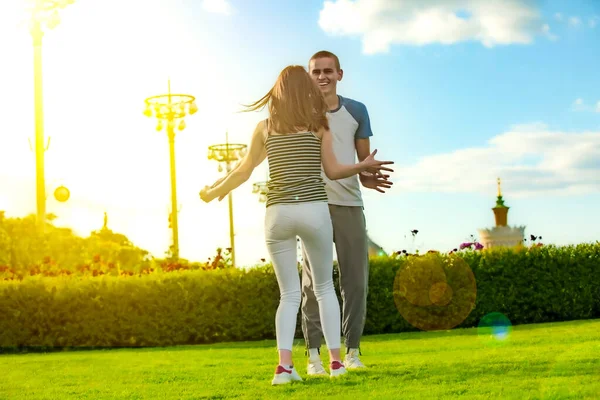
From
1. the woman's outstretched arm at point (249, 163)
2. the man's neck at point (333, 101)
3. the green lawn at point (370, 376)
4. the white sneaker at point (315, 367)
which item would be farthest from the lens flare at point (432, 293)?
→ the woman's outstretched arm at point (249, 163)

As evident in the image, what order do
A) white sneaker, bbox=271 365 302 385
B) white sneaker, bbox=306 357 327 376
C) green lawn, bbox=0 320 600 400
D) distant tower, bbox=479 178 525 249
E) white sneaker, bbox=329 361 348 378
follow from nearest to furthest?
green lawn, bbox=0 320 600 400
white sneaker, bbox=271 365 302 385
white sneaker, bbox=329 361 348 378
white sneaker, bbox=306 357 327 376
distant tower, bbox=479 178 525 249

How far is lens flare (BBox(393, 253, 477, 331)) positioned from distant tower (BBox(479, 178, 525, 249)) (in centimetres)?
1717

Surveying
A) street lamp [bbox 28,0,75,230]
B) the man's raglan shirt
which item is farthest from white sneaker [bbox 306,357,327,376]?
street lamp [bbox 28,0,75,230]

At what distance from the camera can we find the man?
5906 millimetres

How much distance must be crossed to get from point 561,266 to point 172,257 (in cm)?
1197

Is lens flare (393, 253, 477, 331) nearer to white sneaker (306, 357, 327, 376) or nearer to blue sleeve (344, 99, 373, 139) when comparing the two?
blue sleeve (344, 99, 373, 139)

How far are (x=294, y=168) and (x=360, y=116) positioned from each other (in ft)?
4.33

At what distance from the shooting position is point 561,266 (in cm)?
1454

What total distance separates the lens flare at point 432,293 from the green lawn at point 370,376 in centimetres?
461

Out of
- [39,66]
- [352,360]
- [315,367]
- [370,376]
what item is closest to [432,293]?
[352,360]

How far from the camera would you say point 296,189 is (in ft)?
16.1

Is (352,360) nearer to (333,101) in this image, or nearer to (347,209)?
(347,209)

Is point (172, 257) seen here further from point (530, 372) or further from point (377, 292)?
point (530, 372)

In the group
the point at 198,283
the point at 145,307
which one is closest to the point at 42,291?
the point at 145,307
